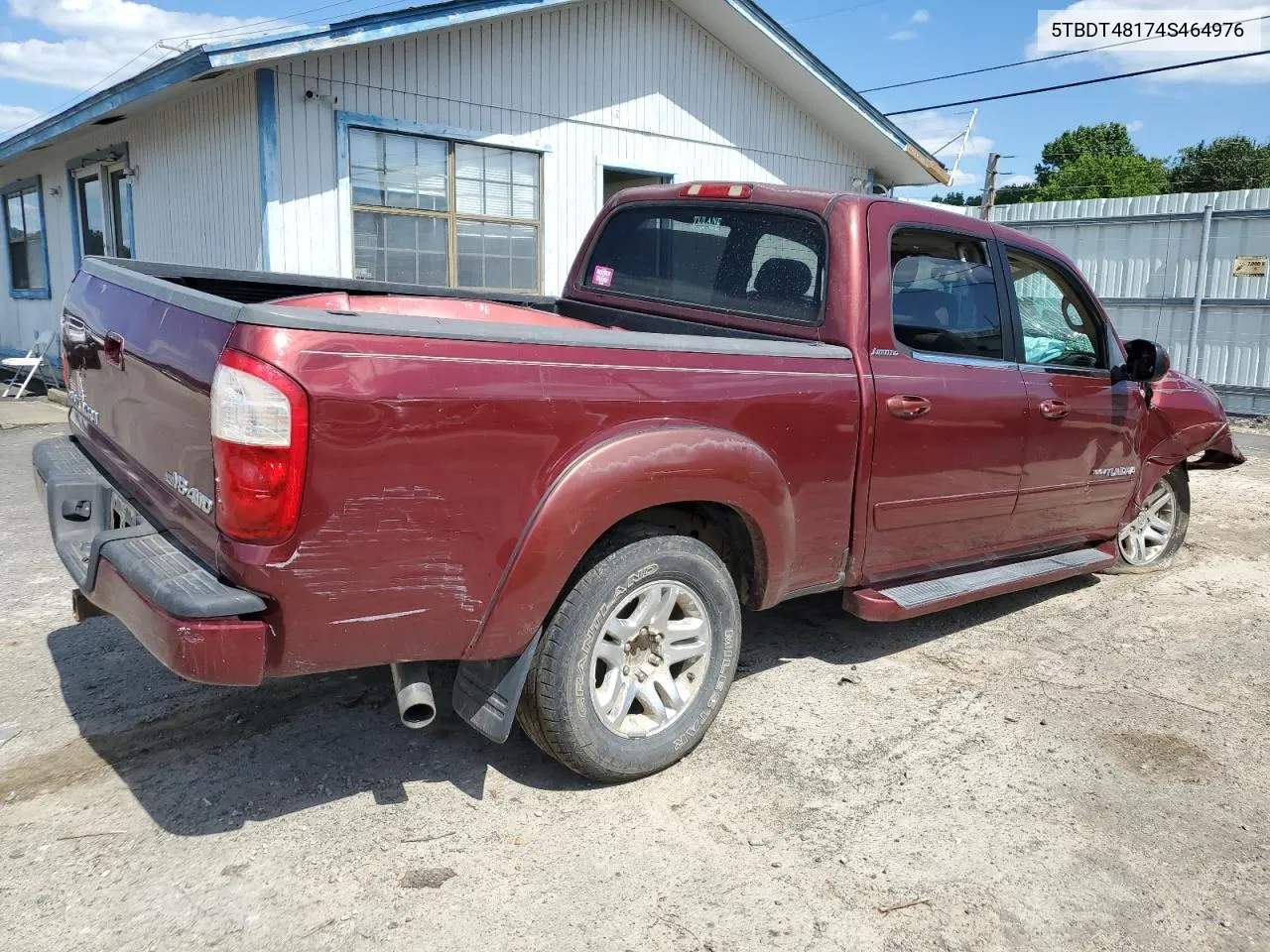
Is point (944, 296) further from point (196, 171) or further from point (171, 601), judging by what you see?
point (196, 171)

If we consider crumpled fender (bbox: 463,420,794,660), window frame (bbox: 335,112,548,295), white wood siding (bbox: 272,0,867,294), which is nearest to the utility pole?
white wood siding (bbox: 272,0,867,294)

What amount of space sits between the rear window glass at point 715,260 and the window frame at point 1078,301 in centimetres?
106

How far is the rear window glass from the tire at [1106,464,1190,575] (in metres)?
2.90

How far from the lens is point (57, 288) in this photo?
12922 mm

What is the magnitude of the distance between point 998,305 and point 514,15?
7.05 metres

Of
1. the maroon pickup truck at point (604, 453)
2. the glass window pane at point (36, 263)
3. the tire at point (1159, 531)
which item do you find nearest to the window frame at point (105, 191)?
the glass window pane at point (36, 263)

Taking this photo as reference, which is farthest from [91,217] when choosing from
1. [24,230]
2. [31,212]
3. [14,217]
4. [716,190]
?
[716,190]

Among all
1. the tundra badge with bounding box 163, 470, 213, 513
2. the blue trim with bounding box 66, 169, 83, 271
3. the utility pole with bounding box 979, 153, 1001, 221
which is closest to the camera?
the tundra badge with bounding box 163, 470, 213, 513

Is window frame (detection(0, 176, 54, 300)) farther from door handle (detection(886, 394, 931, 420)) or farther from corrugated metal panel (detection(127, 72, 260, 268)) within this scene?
door handle (detection(886, 394, 931, 420))

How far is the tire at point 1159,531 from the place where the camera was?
18.1 feet

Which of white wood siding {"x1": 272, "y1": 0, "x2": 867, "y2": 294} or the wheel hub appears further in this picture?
white wood siding {"x1": 272, "y1": 0, "x2": 867, "y2": 294}

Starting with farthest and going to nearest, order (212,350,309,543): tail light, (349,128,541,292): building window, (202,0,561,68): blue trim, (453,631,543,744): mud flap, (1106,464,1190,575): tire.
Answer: (349,128,541,292): building window, (202,0,561,68): blue trim, (1106,464,1190,575): tire, (453,631,543,744): mud flap, (212,350,309,543): tail light

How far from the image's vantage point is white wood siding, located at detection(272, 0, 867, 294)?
8.53 meters

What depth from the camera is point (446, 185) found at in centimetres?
954
